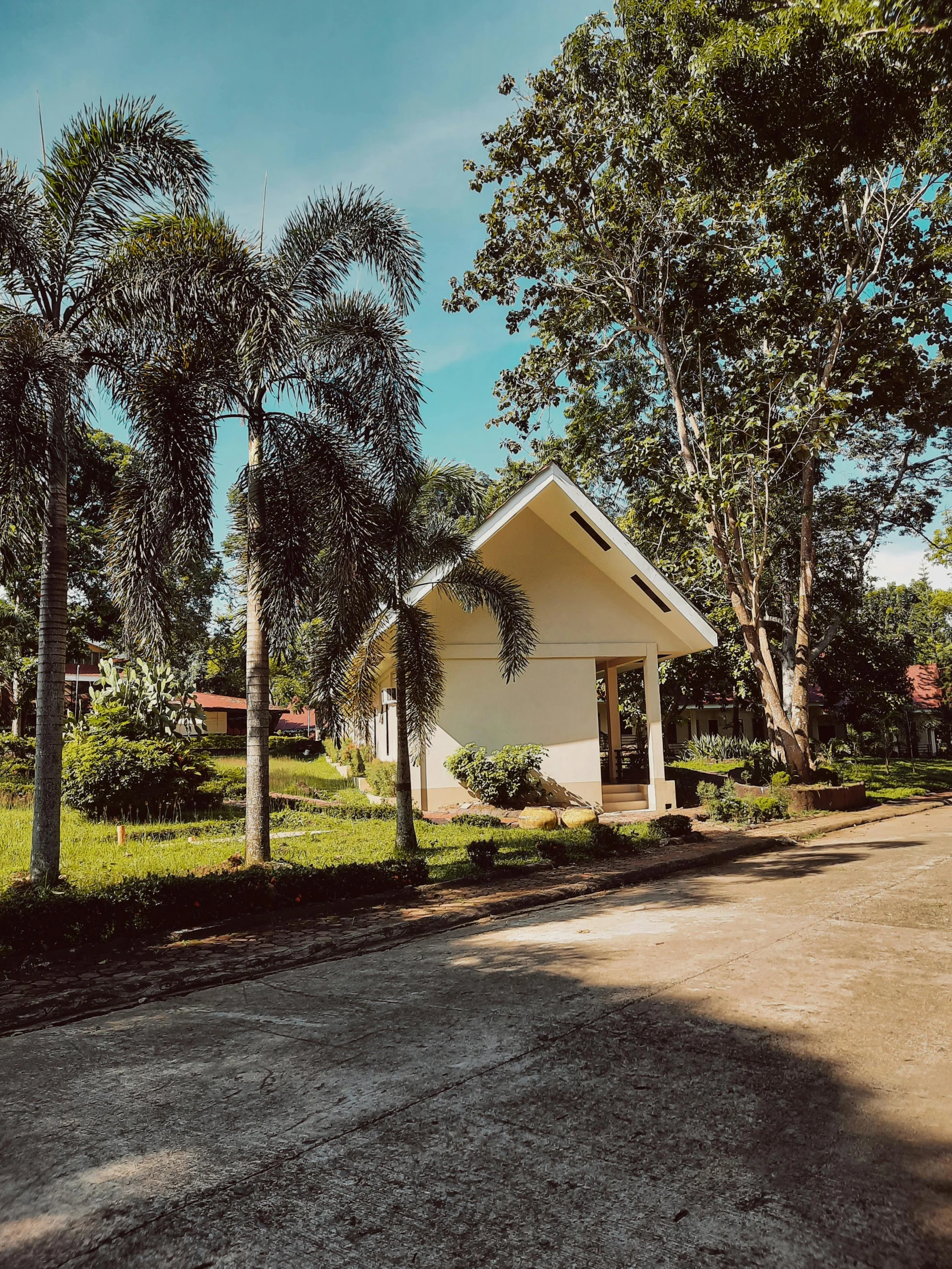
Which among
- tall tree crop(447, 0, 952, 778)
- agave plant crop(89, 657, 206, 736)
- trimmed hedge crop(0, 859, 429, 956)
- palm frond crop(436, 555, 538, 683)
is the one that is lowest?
trimmed hedge crop(0, 859, 429, 956)

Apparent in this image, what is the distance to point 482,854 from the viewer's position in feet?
35.4

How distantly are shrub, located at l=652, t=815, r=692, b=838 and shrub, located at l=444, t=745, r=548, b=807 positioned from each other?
11.1 ft

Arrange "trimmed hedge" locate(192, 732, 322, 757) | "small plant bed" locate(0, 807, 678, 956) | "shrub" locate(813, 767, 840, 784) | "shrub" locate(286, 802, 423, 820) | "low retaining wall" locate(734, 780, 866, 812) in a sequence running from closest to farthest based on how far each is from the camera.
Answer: "small plant bed" locate(0, 807, 678, 956)
"shrub" locate(286, 802, 423, 820)
"low retaining wall" locate(734, 780, 866, 812)
"shrub" locate(813, 767, 840, 784)
"trimmed hedge" locate(192, 732, 322, 757)

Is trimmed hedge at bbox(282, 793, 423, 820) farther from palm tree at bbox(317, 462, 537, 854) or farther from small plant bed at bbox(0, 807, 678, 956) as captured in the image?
palm tree at bbox(317, 462, 537, 854)

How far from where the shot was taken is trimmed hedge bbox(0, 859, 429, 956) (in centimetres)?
695

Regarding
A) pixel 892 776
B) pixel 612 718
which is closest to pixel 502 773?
pixel 612 718

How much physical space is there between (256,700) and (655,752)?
1040 cm

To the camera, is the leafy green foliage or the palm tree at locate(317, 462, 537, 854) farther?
the leafy green foliage

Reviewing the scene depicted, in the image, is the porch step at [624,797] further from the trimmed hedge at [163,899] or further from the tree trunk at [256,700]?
the trimmed hedge at [163,899]

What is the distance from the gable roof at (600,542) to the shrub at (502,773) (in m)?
4.22

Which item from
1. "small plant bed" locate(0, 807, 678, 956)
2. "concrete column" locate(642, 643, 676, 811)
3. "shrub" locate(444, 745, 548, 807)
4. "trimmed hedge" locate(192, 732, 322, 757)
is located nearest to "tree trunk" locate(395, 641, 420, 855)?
"small plant bed" locate(0, 807, 678, 956)

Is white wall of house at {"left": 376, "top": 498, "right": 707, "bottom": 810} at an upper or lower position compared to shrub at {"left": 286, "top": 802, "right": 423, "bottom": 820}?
upper

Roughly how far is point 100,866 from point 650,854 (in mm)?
7616

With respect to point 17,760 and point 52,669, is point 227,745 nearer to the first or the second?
point 17,760
